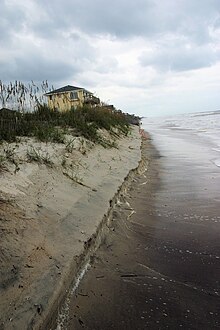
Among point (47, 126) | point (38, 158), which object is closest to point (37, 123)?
point (47, 126)

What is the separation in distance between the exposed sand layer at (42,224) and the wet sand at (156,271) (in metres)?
0.23

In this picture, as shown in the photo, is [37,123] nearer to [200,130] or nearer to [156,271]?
[156,271]

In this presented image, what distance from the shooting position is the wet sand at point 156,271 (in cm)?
218

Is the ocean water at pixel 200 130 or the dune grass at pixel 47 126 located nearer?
the dune grass at pixel 47 126

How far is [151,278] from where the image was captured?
2.69 m

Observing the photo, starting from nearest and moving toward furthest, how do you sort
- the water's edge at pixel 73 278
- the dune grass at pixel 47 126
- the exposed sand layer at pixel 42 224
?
the water's edge at pixel 73 278
the exposed sand layer at pixel 42 224
the dune grass at pixel 47 126

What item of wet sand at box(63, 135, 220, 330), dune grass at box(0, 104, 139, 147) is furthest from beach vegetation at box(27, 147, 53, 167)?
wet sand at box(63, 135, 220, 330)

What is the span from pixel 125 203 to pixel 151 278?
7.00 ft

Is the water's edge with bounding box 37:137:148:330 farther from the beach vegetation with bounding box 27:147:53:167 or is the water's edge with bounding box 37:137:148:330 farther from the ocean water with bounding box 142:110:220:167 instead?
the ocean water with bounding box 142:110:220:167

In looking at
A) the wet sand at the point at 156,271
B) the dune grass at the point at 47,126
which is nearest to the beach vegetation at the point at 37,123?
the dune grass at the point at 47,126

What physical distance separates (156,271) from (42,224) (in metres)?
1.18

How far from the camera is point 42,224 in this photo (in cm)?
307

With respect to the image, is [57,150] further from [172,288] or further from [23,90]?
[172,288]

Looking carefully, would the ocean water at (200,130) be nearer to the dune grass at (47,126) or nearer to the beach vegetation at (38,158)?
the dune grass at (47,126)
